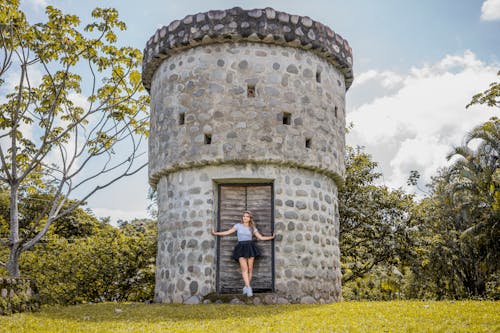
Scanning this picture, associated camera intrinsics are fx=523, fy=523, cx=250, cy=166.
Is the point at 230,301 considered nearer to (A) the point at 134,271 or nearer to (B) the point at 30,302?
(B) the point at 30,302

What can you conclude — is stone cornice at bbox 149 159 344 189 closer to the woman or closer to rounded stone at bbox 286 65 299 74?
the woman

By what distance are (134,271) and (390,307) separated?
327 inches

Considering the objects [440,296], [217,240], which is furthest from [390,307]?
[440,296]

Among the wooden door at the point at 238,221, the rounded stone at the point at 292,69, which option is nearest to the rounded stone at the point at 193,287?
the wooden door at the point at 238,221

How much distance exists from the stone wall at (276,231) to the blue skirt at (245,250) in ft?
1.42

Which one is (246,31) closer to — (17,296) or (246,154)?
(246,154)

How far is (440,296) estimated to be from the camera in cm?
2334

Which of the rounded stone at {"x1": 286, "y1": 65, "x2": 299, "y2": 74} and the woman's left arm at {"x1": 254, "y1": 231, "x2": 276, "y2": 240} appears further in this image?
the rounded stone at {"x1": 286, "y1": 65, "x2": 299, "y2": 74}

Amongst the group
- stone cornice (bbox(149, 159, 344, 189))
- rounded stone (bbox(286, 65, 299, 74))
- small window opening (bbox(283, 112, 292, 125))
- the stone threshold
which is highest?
rounded stone (bbox(286, 65, 299, 74))

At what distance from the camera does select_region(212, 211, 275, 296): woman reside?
410 inches

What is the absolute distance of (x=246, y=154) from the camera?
1070 centimetres

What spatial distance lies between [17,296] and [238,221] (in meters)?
4.43

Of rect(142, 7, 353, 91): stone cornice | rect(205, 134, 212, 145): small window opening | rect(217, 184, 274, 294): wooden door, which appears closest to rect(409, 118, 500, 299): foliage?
rect(217, 184, 274, 294): wooden door

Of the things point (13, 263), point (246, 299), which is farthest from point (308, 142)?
point (13, 263)
